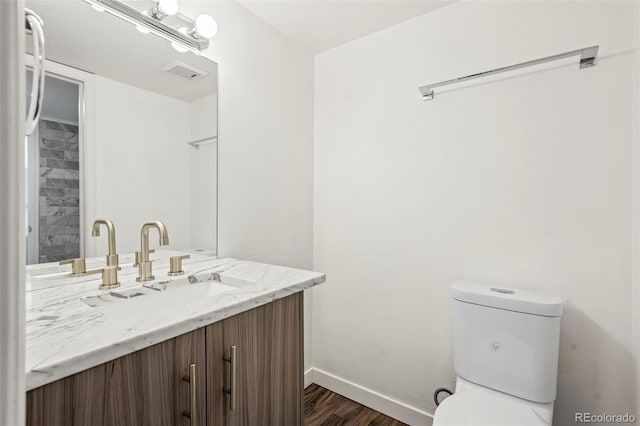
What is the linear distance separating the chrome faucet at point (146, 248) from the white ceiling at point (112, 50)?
0.58 m

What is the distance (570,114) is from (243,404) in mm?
1641

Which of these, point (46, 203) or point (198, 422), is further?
point (46, 203)

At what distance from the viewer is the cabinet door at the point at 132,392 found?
Result: 57 cm

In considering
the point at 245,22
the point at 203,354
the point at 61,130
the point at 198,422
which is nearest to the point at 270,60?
the point at 245,22

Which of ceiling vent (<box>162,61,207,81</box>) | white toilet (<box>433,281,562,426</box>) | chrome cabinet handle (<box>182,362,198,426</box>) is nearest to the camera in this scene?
chrome cabinet handle (<box>182,362,198,426</box>)

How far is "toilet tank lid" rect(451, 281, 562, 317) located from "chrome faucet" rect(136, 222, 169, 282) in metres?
1.22

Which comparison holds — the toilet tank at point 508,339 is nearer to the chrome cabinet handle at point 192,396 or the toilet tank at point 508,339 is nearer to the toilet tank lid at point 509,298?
the toilet tank lid at point 509,298

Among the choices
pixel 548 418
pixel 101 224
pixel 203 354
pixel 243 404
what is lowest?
pixel 548 418

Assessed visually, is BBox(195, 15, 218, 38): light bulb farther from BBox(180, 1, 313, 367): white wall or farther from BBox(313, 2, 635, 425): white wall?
BBox(313, 2, 635, 425): white wall

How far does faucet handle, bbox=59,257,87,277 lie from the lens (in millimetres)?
1046

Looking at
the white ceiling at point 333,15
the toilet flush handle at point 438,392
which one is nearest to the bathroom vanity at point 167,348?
the toilet flush handle at point 438,392

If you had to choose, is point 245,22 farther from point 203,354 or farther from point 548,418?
point 548,418

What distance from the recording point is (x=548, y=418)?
3.67 ft

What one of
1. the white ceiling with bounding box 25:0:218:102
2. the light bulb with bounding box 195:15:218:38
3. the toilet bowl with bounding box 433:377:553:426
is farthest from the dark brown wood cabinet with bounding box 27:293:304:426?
the light bulb with bounding box 195:15:218:38
